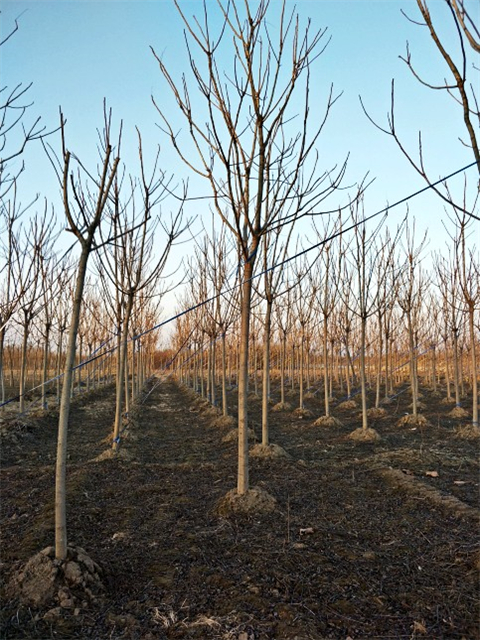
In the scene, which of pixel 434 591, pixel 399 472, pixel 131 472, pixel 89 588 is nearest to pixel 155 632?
pixel 89 588

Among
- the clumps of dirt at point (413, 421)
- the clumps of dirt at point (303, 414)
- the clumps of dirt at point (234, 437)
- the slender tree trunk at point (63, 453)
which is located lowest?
the clumps of dirt at point (303, 414)

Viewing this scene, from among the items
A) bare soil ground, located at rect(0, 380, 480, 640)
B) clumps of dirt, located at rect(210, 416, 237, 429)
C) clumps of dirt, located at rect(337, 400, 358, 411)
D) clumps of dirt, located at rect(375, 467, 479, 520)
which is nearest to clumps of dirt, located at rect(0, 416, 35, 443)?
bare soil ground, located at rect(0, 380, 480, 640)

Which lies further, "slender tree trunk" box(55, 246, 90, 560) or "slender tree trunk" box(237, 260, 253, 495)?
"slender tree trunk" box(237, 260, 253, 495)

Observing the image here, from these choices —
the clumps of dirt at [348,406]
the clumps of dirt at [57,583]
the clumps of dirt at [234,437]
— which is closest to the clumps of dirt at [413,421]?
the clumps of dirt at [348,406]

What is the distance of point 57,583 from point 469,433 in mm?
7151

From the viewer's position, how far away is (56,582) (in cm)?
250

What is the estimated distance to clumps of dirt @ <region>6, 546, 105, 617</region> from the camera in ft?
7.91

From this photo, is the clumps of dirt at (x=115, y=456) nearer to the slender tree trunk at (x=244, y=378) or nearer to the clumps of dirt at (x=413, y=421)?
the slender tree trunk at (x=244, y=378)

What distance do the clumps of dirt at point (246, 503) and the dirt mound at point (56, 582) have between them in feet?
4.52

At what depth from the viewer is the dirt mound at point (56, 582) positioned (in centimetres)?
242

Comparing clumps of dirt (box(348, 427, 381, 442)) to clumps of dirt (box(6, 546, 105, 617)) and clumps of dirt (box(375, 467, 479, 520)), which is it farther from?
clumps of dirt (box(6, 546, 105, 617))

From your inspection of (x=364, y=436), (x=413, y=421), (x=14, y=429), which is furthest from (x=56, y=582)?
(x=413, y=421)

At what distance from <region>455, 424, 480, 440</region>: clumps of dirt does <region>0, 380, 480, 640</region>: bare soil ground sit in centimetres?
132

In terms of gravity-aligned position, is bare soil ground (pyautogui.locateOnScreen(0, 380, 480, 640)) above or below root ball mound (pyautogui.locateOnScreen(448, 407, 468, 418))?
above
